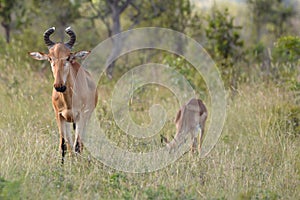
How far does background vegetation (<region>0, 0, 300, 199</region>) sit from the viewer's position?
23.2 feet

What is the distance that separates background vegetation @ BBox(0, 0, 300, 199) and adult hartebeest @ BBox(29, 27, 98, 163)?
1.12 ft

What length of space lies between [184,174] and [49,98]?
4.86 meters

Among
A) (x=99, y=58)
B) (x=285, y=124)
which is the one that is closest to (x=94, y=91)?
(x=285, y=124)

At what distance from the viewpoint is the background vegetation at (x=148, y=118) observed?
706cm

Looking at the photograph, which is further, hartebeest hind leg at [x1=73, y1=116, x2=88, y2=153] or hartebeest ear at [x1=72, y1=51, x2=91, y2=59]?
hartebeest hind leg at [x1=73, y1=116, x2=88, y2=153]

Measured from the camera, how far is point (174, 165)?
326 inches

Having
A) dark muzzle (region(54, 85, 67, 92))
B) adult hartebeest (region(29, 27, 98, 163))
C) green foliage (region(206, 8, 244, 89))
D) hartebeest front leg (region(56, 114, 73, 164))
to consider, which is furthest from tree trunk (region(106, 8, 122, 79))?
dark muzzle (region(54, 85, 67, 92))

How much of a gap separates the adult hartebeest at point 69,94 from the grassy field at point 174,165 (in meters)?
0.27

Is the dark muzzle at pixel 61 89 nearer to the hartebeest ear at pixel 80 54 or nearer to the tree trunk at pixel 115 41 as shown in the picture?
the hartebeest ear at pixel 80 54

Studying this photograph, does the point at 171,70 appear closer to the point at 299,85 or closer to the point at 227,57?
the point at 227,57

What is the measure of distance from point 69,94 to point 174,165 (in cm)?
188

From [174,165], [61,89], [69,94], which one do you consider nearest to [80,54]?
[69,94]

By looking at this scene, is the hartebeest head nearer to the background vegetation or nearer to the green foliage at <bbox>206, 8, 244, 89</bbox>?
the background vegetation

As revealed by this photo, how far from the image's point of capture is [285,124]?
10.6 meters
